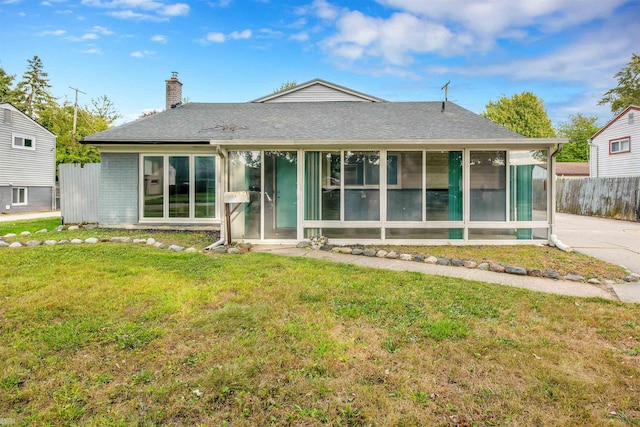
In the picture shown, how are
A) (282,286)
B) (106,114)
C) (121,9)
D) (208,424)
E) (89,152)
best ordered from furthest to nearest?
(106,114) → (89,152) → (121,9) → (282,286) → (208,424)

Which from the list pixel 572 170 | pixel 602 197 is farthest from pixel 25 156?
pixel 572 170

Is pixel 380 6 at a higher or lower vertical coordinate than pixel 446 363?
higher

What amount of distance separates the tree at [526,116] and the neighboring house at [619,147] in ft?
46.4

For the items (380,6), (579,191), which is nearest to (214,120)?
(380,6)

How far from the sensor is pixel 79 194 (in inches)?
433

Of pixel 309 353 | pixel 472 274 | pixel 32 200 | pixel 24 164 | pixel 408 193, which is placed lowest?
pixel 309 353

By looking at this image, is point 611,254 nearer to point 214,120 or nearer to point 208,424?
point 208,424

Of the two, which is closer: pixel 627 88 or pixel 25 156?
pixel 25 156

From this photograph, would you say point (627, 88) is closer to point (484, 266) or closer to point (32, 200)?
point (484, 266)

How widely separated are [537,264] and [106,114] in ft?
104

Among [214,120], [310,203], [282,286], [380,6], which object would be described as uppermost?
[380,6]

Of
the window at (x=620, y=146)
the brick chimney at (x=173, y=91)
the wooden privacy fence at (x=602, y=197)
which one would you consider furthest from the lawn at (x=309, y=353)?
the window at (x=620, y=146)

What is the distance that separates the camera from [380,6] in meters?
13.2

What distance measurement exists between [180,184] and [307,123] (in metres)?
4.29
